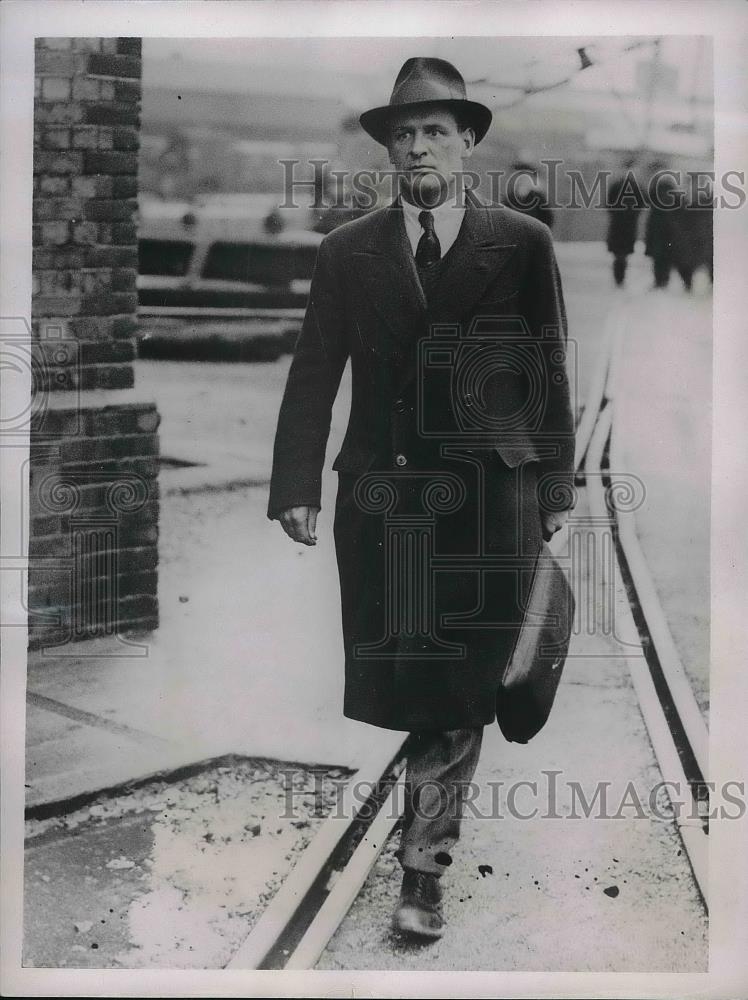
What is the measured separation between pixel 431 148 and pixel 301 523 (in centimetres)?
94

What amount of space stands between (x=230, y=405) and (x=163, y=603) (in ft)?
1.66

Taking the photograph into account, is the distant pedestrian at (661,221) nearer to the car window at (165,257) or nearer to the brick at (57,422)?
the car window at (165,257)

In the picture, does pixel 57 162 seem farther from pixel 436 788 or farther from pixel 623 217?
pixel 436 788

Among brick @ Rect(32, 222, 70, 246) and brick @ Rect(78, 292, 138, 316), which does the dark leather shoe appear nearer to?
brick @ Rect(78, 292, 138, 316)

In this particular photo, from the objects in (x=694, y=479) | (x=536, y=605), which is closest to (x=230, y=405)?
→ (x=536, y=605)

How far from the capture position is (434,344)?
2.17m

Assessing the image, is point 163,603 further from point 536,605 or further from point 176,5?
point 176,5

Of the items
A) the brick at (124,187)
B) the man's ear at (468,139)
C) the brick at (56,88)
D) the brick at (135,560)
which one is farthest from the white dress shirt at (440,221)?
the brick at (135,560)

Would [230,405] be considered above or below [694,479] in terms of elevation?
above

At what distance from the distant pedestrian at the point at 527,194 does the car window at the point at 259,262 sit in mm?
487

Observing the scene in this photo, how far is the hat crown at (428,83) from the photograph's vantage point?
217cm

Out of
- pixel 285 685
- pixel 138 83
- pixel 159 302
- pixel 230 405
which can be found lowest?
pixel 285 685

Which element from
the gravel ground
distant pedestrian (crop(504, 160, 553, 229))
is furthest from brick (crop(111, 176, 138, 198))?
the gravel ground

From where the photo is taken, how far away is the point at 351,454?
7.23 ft
